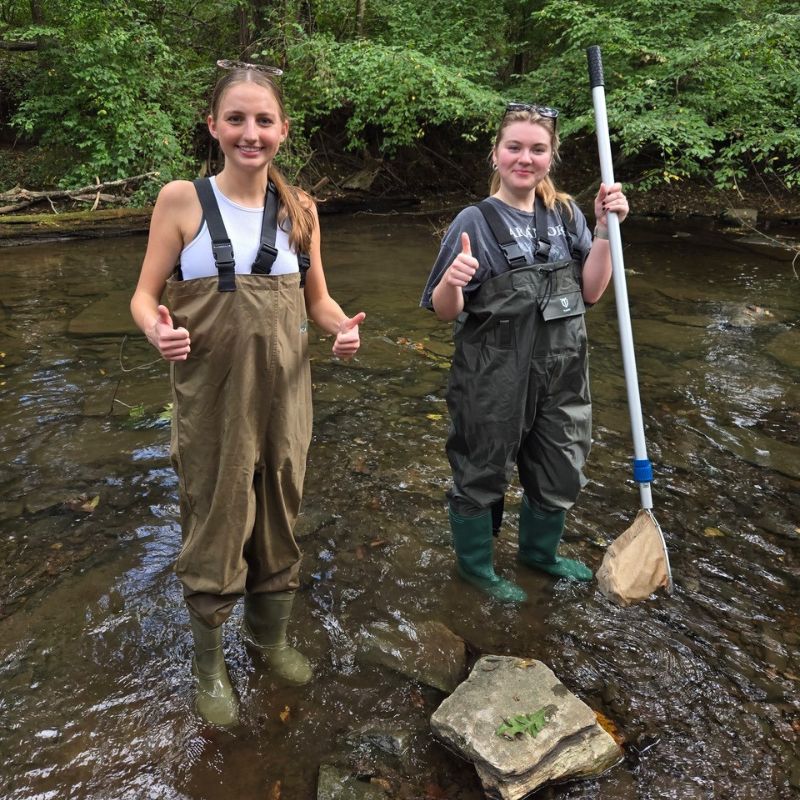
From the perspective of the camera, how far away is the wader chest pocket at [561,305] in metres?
2.68

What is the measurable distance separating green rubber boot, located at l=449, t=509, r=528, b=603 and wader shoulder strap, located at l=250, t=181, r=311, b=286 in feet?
4.96

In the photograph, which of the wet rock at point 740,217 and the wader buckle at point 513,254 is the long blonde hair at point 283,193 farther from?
the wet rock at point 740,217

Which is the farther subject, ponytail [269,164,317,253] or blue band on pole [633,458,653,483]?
blue band on pole [633,458,653,483]

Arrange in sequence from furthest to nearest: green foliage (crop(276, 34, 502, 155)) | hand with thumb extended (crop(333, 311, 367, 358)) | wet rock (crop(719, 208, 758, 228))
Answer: wet rock (crop(719, 208, 758, 228)) < green foliage (crop(276, 34, 502, 155)) < hand with thumb extended (crop(333, 311, 367, 358))

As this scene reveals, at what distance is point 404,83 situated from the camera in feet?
38.6

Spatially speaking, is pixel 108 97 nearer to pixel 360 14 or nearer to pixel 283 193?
pixel 360 14

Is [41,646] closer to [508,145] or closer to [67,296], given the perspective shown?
[508,145]

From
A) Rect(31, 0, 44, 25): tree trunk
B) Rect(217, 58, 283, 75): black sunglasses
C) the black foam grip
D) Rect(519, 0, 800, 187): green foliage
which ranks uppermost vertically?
Rect(31, 0, 44, 25): tree trunk

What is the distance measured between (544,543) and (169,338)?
6.91ft

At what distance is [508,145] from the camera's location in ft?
8.64

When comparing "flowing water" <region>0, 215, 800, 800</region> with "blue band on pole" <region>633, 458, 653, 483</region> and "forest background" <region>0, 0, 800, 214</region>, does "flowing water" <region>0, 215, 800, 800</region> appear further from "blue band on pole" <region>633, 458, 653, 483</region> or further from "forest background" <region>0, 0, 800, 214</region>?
"forest background" <region>0, 0, 800, 214</region>

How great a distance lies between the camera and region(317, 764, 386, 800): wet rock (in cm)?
223

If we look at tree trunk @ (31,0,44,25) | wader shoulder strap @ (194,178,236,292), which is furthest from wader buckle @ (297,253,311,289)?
tree trunk @ (31,0,44,25)

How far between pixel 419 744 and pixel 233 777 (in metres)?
0.67
